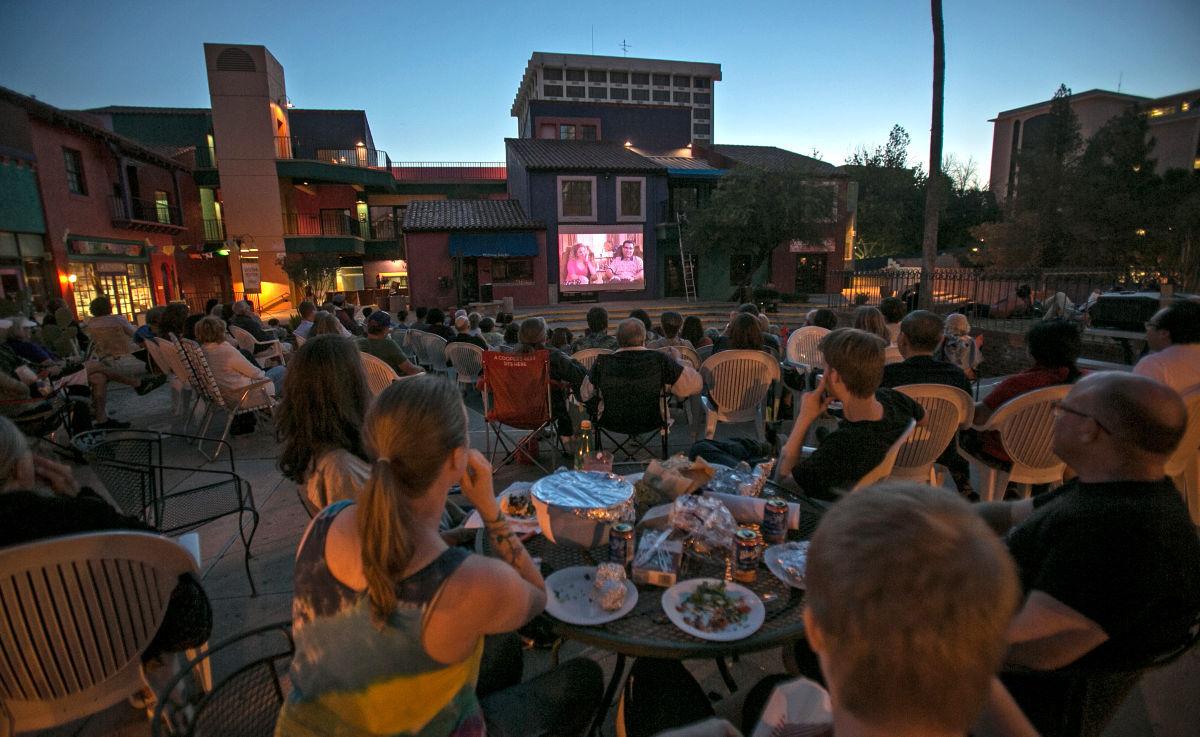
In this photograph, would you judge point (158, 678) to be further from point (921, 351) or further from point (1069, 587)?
point (921, 351)

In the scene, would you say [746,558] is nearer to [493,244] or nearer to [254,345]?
[254,345]

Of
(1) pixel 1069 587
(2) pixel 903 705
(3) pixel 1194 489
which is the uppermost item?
(2) pixel 903 705

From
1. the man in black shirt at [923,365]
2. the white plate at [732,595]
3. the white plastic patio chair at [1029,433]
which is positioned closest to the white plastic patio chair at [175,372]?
the white plate at [732,595]

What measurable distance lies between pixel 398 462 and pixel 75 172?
65.0 feet

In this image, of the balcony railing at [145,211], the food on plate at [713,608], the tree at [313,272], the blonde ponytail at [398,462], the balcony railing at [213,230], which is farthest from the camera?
the balcony railing at [213,230]

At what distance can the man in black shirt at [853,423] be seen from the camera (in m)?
2.30

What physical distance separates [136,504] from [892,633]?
3.44m

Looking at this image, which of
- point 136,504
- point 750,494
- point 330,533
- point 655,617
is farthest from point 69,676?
point 750,494

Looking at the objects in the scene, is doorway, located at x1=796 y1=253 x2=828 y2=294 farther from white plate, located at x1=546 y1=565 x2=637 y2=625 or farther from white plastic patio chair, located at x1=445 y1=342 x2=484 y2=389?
white plate, located at x1=546 y1=565 x2=637 y2=625

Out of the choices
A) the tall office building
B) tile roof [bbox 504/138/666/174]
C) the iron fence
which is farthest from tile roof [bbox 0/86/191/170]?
the iron fence

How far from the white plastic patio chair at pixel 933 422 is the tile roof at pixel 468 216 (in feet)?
55.6

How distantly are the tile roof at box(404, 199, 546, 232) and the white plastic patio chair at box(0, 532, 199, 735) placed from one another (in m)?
17.7

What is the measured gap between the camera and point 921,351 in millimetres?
3424

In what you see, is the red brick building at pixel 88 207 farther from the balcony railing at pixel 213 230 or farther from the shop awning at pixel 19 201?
the balcony railing at pixel 213 230
